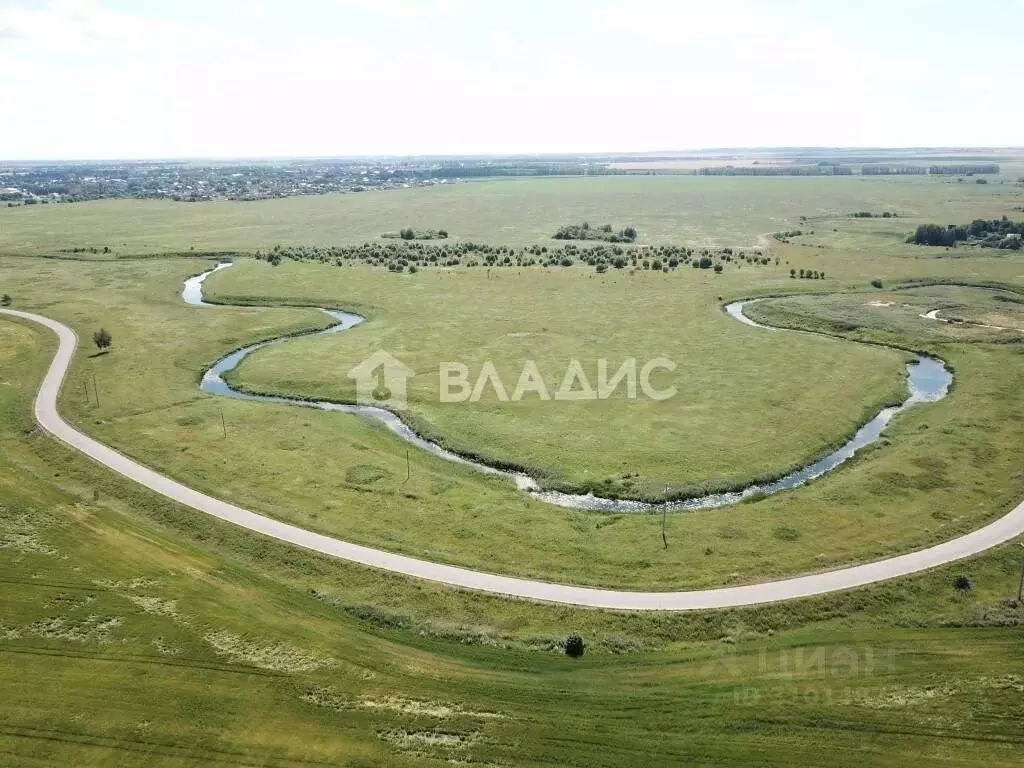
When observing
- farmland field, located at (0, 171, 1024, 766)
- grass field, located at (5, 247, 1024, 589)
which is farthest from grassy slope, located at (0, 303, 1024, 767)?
grass field, located at (5, 247, 1024, 589)

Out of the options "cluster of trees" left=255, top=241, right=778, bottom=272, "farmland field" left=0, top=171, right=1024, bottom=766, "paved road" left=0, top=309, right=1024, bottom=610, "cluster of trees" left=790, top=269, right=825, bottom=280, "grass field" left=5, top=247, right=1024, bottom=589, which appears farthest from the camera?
"cluster of trees" left=255, top=241, right=778, bottom=272

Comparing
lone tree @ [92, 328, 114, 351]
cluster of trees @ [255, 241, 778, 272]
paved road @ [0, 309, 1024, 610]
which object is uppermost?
cluster of trees @ [255, 241, 778, 272]

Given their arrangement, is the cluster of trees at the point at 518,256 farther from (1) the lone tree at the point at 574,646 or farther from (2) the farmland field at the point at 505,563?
(1) the lone tree at the point at 574,646

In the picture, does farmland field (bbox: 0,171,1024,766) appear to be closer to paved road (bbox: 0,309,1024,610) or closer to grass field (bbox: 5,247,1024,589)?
grass field (bbox: 5,247,1024,589)

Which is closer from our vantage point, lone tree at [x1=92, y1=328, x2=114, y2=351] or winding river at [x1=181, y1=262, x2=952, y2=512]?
winding river at [x1=181, y1=262, x2=952, y2=512]

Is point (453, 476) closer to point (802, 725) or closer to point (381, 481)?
point (381, 481)

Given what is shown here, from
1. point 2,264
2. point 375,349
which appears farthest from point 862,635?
point 2,264

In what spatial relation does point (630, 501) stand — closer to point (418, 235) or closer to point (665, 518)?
point (665, 518)

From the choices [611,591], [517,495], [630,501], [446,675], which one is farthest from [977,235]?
[446,675]
